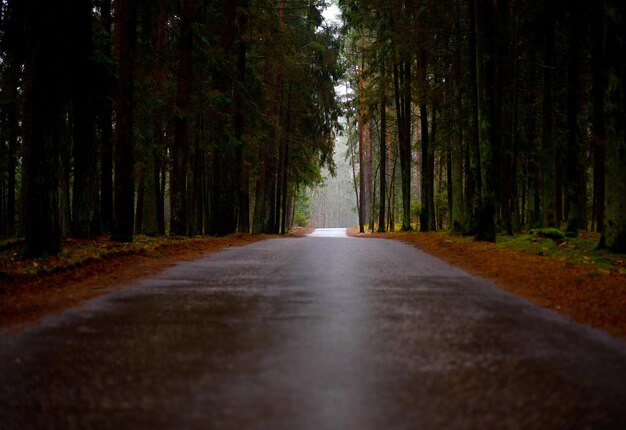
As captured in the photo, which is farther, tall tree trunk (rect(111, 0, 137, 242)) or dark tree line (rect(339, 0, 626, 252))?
tall tree trunk (rect(111, 0, 137, 242))

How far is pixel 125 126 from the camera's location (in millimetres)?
13750

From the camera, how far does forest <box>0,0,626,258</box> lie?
1090 cm

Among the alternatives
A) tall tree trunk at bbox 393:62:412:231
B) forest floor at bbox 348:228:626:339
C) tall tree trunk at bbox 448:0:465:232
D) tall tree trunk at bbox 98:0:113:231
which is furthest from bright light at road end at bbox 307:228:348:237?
forest floor at bbox 348:228:626:339

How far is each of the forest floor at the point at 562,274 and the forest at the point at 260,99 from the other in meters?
1.40

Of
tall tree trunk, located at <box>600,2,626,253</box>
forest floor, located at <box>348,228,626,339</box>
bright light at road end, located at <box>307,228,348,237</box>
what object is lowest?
bright light at road end, located at <box>307,228,348,237</box>

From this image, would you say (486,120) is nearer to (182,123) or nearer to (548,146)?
(548,146)

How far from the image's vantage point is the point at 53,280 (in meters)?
7.35

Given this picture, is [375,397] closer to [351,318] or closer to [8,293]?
[351,318]

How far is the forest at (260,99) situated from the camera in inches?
429

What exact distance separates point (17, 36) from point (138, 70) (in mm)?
4730

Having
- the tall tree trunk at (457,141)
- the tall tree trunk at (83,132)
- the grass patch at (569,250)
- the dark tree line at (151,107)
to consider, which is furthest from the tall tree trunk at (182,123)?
the grass patch at (569,250)

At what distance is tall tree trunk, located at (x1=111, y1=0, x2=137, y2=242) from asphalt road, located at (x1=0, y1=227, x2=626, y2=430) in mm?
8149

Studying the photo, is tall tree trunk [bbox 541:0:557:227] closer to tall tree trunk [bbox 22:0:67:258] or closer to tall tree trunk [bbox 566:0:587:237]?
tall tree trunk [bbox 566:0:587:237]

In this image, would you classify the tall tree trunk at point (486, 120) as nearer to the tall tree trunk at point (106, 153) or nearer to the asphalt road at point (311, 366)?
the asphalt road at point (311, 366)
